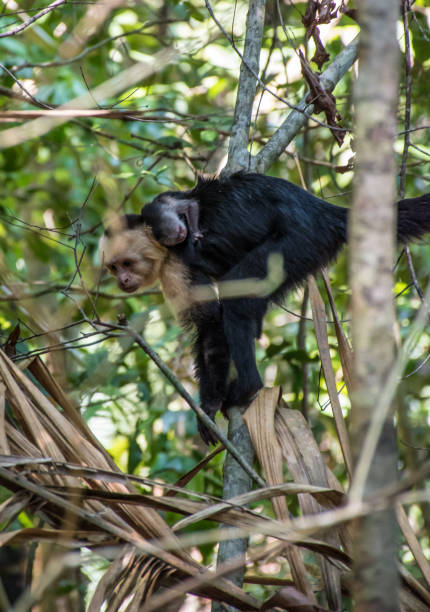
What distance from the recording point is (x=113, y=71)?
5.25m

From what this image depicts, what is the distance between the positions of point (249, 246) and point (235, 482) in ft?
4.64

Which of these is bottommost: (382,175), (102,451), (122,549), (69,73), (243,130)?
(122,549)

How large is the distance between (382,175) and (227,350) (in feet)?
8.21

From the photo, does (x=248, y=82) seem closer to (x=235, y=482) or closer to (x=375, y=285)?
(x=235, y=482)

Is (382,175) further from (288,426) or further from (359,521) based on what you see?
(288,426)

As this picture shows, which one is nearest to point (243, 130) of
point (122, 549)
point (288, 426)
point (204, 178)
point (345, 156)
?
point (204, 178)

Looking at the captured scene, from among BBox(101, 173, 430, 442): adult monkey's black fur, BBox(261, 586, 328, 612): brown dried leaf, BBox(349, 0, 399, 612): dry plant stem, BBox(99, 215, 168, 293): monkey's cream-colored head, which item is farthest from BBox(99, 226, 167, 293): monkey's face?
BBox(349, 0, 399, 612): dry plant stem

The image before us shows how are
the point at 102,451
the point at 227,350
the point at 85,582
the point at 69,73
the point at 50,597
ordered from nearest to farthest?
the point at 50,597 < the point at 102,451 < the point at 85,582 < the point at 227,350 < the point at 69,73

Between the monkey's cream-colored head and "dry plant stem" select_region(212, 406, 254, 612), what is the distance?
1218 mm

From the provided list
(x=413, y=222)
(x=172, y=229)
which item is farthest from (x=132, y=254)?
(x=413, y=222)

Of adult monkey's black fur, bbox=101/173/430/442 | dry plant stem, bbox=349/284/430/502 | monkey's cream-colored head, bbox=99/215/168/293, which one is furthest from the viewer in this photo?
monkey's cream-colored head, bbox=99/215/168/293

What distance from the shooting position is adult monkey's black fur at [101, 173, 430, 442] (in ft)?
9.99

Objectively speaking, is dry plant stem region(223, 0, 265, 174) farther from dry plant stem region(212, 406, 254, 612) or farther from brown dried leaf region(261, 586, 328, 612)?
brown dried leaf region(261, 586, 328, 612)

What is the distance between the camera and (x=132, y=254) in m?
3.62
